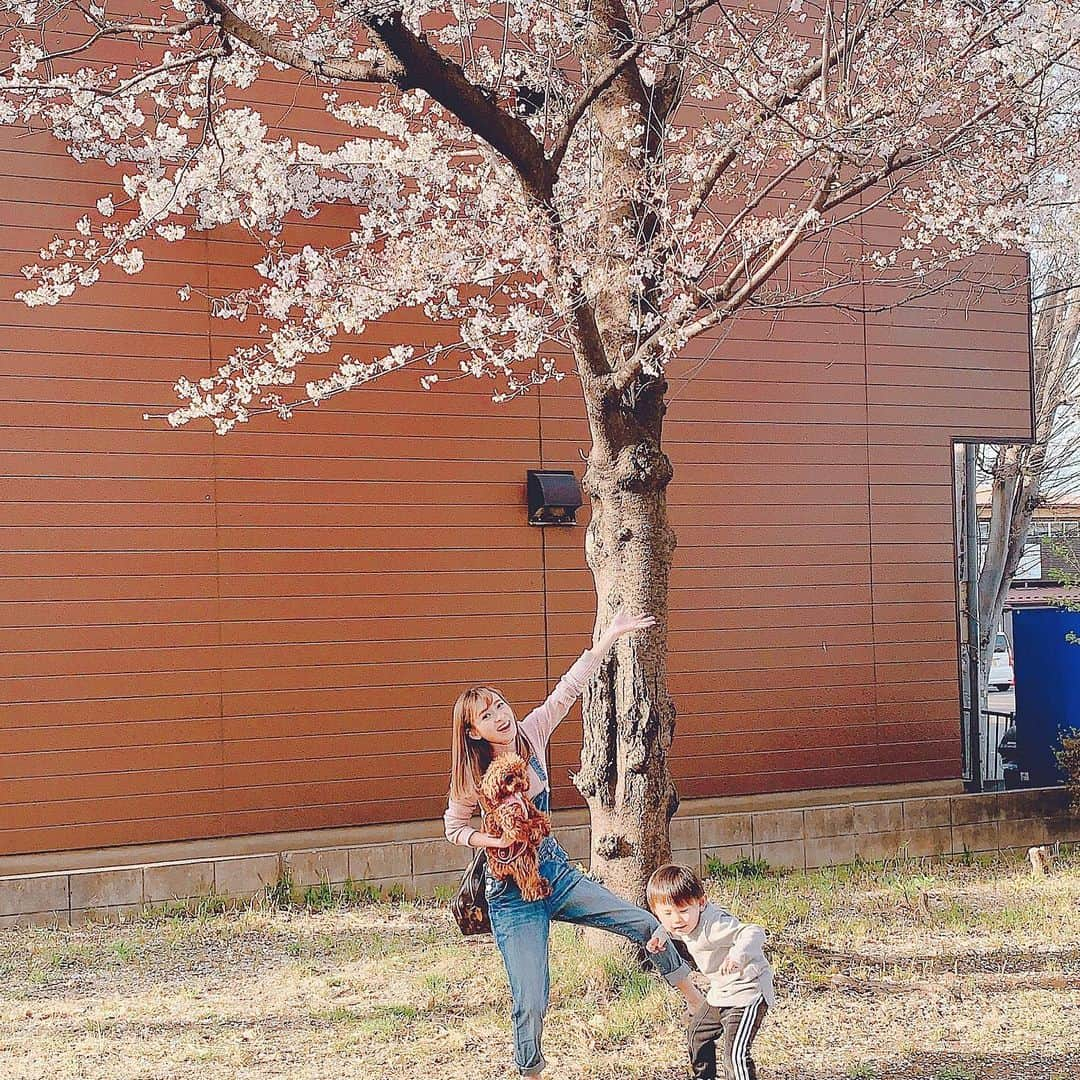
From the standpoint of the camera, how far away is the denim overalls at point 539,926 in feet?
13.9

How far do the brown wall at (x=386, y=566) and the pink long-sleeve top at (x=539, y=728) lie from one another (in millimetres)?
3522

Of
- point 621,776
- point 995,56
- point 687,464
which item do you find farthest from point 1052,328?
point 621,776

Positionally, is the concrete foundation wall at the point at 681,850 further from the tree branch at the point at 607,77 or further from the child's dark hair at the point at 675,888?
the tree branch at the point at 607,77

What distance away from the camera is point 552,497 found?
8.38 meters

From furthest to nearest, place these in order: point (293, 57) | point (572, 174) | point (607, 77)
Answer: point (572, 174) → point (607, 77) → point (293, 57)

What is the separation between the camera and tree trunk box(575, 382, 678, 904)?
5.73 meters

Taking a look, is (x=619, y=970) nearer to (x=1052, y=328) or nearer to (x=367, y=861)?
(x=367, y=861)

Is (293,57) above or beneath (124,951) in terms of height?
above

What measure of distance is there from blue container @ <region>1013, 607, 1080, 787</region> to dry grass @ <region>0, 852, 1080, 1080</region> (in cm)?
278

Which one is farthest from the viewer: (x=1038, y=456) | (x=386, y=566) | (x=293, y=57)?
(x=1038, y=456)

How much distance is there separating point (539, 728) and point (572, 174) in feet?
13.5

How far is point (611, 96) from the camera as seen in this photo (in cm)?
613

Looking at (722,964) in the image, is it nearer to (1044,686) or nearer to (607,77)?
(607,77)

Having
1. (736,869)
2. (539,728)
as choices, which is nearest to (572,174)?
(539,728)
